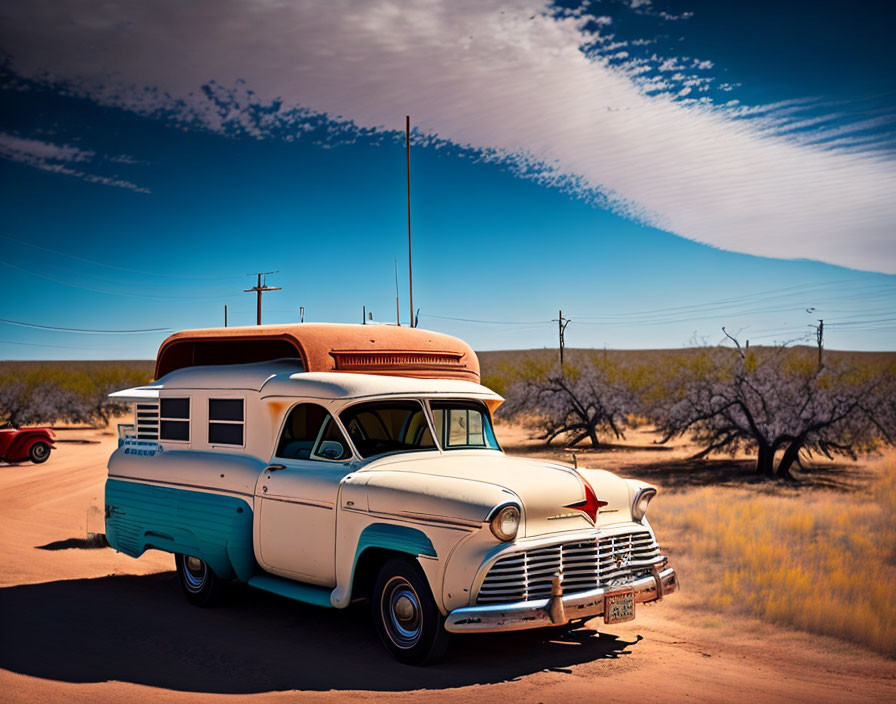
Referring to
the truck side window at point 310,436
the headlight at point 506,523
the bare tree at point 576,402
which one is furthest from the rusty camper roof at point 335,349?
the bare tree at point 576,402

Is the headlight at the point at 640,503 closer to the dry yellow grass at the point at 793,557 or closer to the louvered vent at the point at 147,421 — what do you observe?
the dry yellow grass at the point at 793,557

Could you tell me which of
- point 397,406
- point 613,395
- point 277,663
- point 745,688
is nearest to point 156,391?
point 397,406

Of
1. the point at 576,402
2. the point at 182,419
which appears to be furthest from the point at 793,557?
the point at 576,402

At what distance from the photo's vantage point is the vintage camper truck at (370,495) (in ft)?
19.8

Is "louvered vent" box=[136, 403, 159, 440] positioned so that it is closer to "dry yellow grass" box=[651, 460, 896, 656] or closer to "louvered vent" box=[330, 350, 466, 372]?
"louvered vent" box=[330, 350, 466, 372]

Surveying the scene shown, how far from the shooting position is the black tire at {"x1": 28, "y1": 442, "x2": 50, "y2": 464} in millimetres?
24500

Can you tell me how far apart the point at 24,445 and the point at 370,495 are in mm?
21158

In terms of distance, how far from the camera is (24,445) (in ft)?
79.8

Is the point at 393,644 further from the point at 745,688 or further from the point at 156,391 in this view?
the point at 156,391

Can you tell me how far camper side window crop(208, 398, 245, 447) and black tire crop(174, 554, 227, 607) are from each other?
3.94 ft

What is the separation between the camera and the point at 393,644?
6.44 m

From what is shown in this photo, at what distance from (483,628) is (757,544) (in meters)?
7.32

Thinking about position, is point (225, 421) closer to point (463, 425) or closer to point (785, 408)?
point (463, 425)

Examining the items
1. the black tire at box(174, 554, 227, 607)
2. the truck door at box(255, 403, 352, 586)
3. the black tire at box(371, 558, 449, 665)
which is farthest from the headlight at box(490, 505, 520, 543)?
the black tire at box(174, 554, 227, 607)
